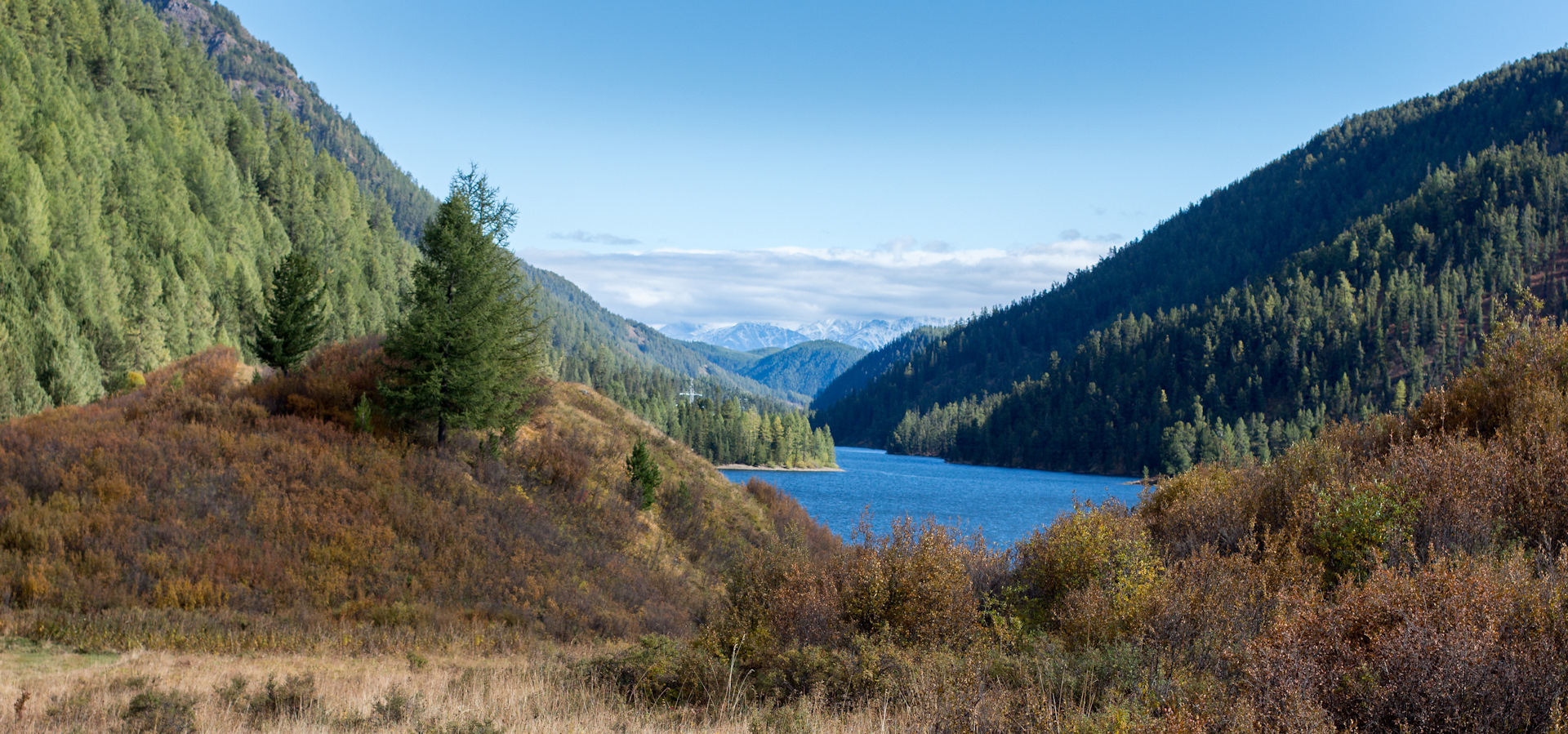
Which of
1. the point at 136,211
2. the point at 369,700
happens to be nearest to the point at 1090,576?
the point at 369,700

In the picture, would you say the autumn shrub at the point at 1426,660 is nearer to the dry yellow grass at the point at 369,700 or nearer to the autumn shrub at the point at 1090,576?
the autumn shrub at the point at 1090,576

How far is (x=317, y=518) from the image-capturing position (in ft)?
75.4

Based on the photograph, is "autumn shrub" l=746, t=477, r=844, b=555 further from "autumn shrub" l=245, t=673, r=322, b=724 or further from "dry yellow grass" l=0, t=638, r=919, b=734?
"autumn shrub" l=245, t=673, r=322, b=724

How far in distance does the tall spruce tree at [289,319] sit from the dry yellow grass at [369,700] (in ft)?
63.8

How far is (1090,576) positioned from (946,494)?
279 feet

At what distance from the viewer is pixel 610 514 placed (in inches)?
1235

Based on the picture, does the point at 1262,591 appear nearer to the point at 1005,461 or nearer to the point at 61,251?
the point at 61,251

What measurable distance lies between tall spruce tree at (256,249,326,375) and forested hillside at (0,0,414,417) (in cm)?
2050

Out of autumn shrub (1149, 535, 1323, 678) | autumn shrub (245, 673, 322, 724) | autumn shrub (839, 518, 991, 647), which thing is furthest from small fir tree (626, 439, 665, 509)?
autumn shrub (1149, 535, 1323, 678)

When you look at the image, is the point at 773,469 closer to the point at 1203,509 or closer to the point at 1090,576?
the point at 1203,509

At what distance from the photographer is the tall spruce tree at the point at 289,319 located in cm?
3172

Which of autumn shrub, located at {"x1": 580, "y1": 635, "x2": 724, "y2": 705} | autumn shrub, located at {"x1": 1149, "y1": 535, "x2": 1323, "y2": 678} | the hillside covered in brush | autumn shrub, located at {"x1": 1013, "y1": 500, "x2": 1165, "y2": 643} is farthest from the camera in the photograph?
the hillside covered in brush

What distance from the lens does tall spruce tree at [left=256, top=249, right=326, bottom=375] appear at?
3172cm

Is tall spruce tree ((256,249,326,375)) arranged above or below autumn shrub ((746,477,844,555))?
above
